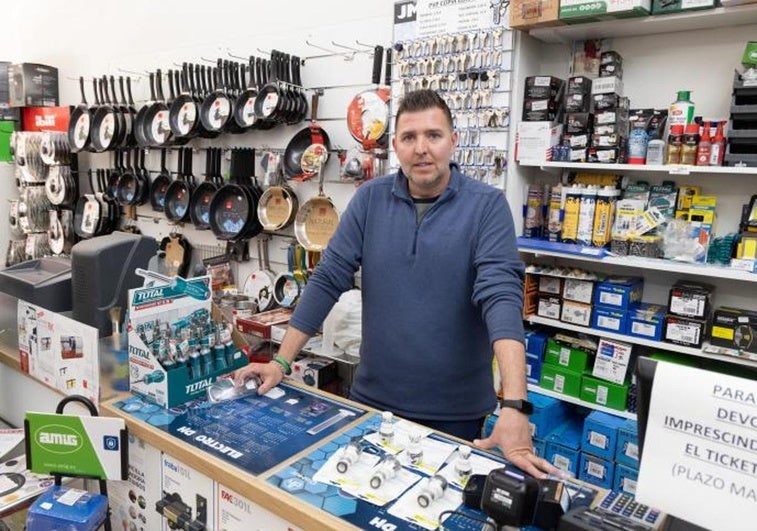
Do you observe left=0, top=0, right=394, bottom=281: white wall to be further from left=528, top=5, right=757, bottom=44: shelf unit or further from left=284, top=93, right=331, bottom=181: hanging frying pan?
left=528, top=5, right=757, bottom=44: shelf unit

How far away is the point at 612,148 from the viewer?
255cm

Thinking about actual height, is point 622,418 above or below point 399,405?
below

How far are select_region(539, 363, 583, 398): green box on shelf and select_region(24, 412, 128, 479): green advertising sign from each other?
1.96 meters

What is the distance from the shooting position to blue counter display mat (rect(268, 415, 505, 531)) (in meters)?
1.11

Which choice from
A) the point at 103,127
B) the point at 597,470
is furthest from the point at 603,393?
the point at 103,127

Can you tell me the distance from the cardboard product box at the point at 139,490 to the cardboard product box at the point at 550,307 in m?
1.91

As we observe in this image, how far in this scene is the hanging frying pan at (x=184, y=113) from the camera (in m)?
3.94

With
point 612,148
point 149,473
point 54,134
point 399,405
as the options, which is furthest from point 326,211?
point 54,134

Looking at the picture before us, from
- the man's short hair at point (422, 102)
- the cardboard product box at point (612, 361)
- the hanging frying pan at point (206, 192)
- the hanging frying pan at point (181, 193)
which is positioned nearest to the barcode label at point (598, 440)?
the cardboard product box at point (612, 361)

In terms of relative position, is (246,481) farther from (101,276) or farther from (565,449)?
(565,449)

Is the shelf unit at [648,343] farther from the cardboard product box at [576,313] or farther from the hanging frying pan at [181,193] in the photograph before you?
the hanging frying pan at [181,193]

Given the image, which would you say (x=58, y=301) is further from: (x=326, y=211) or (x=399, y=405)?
(x=326, y=211)

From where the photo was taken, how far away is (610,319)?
2.60 metres

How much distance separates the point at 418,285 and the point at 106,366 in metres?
1.03
